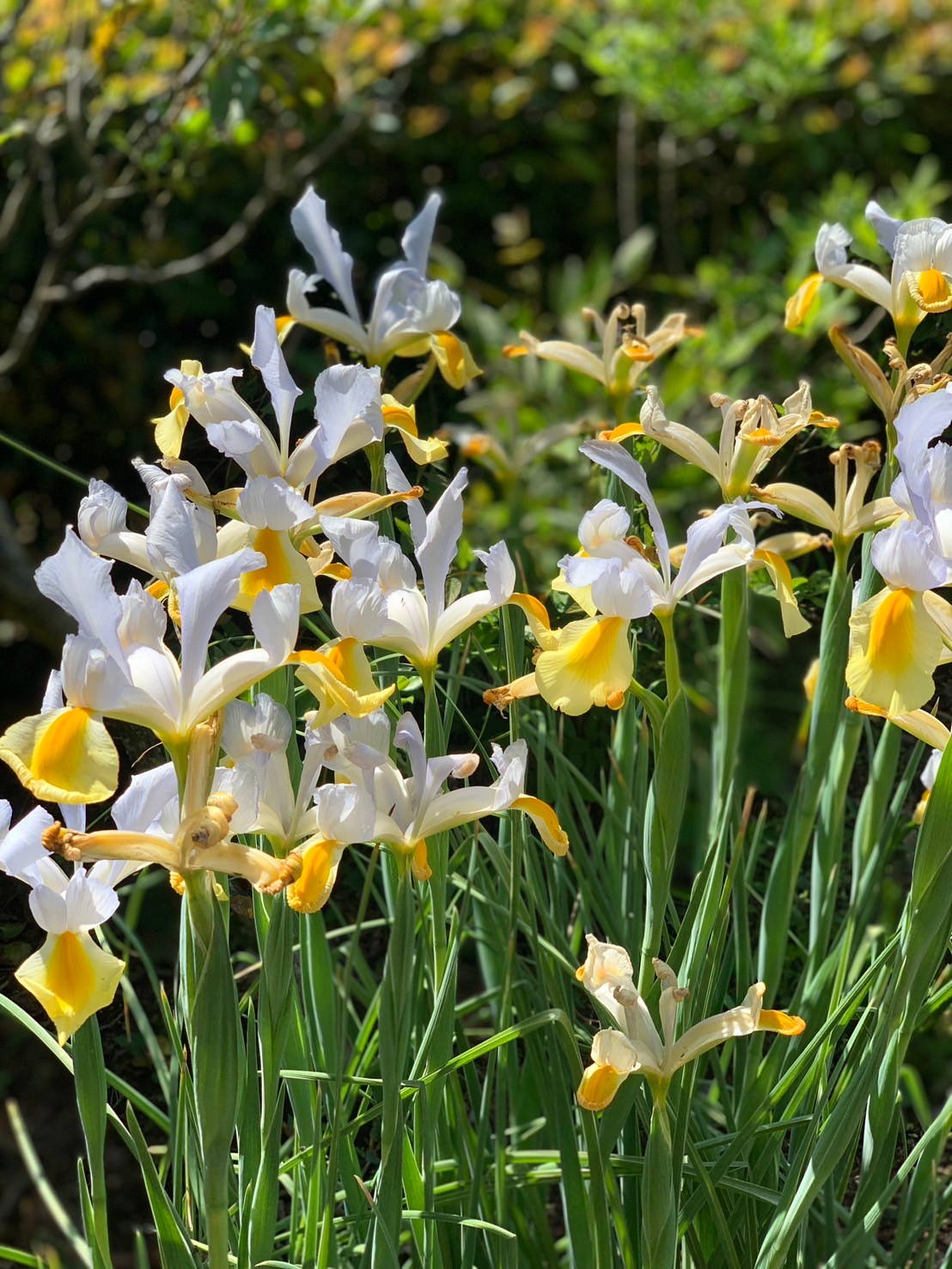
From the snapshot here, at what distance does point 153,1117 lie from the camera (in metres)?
1.12

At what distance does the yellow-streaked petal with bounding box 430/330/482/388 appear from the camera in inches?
45.1

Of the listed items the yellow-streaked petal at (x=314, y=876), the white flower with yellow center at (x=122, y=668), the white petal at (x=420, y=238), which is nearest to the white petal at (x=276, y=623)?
the white flower with yellow center at (x=122, y=668)

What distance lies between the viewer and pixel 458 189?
10.1 ft

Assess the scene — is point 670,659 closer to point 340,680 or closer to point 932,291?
point 340,680

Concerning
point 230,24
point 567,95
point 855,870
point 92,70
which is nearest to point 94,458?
point 92,70

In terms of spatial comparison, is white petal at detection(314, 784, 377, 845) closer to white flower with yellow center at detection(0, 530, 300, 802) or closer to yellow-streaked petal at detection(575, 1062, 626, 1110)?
white flower with yellow center at detection(0, 530, 300, 802)

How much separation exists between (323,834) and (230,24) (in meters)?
1.50

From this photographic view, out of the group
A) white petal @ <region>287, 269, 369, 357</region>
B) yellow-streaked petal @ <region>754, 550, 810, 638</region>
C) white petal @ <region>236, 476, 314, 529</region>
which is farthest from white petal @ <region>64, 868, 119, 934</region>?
white petal @ <region>287, 269, 369, 357</region>

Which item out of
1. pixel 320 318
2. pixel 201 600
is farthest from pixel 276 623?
pixel 320 318

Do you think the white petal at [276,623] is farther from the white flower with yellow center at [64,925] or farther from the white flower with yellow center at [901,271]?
the white flower with yellow center at [901,271]

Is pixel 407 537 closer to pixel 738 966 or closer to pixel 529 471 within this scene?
pixel 738 966

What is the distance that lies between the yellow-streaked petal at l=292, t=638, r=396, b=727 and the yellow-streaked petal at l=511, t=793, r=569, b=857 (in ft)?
0.33

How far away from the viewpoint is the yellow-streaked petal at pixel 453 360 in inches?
45.1

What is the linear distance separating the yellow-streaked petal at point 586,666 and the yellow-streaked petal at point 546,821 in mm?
57
